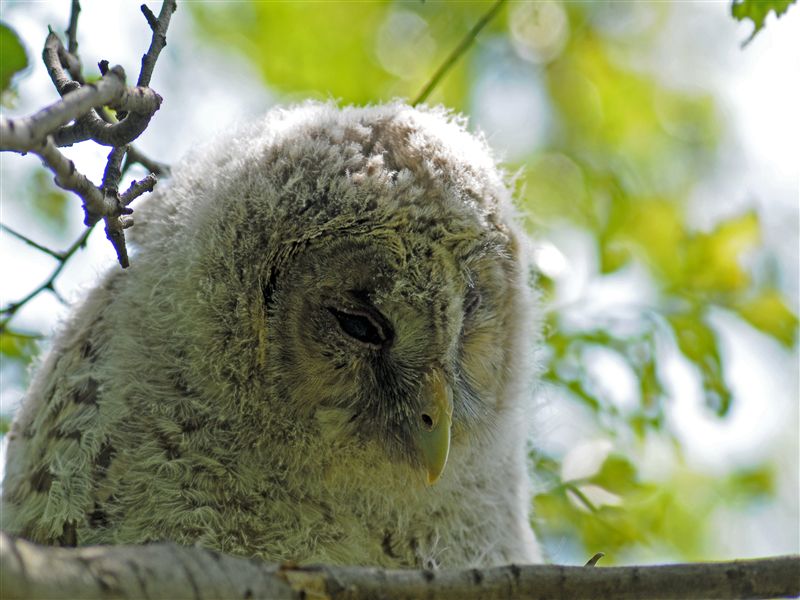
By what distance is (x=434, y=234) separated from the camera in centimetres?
275

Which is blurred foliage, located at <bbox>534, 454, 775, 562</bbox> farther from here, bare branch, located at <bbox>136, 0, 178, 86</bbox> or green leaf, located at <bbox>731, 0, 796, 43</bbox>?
bare branch, located at <bbox>136, 0, 178, 86</bbox>

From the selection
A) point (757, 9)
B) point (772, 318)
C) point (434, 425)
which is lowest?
point (434, 425)

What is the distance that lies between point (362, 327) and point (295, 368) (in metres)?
0.22

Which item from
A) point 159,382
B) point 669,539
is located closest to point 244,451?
point 159,382

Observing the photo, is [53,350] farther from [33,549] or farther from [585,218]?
[585,218]

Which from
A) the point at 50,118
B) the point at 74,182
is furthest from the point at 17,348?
the point at 50,118

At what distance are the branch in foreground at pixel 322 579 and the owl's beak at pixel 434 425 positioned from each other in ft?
3.13

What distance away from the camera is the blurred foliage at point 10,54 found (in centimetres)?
256

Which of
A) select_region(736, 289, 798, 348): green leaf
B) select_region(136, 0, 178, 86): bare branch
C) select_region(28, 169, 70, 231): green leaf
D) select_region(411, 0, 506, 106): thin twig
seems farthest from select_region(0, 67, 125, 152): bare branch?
select_region(736, 289, 798, 348): green leaf

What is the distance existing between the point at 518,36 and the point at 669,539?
243 centimetres

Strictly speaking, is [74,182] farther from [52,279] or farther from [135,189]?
[52,279]

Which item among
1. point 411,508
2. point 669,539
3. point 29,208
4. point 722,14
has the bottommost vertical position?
point 669,539

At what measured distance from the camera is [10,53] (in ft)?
8.43

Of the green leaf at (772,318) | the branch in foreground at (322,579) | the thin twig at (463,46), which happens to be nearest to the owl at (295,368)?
the thin twig at (463,46)
